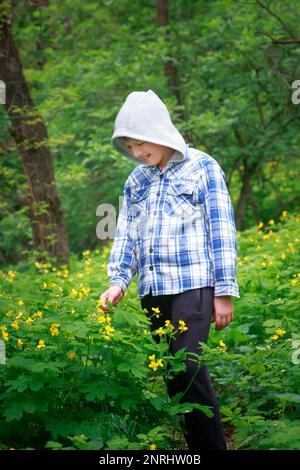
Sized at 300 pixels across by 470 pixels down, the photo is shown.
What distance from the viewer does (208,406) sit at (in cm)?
355

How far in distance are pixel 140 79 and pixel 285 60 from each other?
8.15 ft

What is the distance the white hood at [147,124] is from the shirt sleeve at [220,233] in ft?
0.78

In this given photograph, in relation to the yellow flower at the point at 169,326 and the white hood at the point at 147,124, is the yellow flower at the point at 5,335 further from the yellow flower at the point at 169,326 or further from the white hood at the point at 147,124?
the white hood at the point at 147,124

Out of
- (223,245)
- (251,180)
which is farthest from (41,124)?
(223,245)

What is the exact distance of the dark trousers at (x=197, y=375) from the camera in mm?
3578

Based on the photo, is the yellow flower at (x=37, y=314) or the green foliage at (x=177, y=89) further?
the green foliage at (x=177, y=89)

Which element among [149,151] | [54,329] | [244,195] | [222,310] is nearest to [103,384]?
[54,329]

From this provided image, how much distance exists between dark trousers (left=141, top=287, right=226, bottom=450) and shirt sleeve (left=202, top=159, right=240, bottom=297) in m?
0.11

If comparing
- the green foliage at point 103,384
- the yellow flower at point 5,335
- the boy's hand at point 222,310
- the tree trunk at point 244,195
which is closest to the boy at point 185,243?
the boy's hand at point 222,310

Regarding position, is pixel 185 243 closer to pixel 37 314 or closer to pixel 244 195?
pixel 37 314

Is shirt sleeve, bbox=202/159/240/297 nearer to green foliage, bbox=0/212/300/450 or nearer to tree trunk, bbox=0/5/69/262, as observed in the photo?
green foliage, bbox=0/212/300/450

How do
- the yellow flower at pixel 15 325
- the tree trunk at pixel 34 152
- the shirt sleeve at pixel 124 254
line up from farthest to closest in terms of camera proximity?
1. the tree trunk at pixel 34 152
2. the shirt sleeve at pixel 124 254
3. the yellow flower at pixel 15 325

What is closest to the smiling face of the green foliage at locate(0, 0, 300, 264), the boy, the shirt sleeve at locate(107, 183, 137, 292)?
the boy

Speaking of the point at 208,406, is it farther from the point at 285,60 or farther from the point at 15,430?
the point at 285,60
